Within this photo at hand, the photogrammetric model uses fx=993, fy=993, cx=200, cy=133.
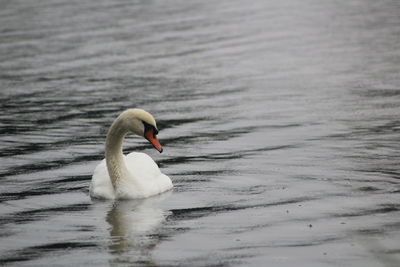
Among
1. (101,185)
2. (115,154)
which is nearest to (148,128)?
(115,154)

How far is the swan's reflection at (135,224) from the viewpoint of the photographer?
8883 mm

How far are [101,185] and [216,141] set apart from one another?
3.03 metres

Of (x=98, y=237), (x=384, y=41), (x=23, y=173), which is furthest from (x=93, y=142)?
(x=384, y=41)

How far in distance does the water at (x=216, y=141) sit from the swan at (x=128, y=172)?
18 cm

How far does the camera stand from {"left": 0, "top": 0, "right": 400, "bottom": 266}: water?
891cm

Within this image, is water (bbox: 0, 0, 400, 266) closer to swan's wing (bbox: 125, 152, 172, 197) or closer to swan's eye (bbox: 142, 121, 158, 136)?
swan's wing (bbox: 125, 152, 172, 197)

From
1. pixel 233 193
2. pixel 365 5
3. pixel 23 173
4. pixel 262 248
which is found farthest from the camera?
pixel 365 5

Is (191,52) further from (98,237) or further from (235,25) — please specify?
(98,237)

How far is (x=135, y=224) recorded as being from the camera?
9.88 m

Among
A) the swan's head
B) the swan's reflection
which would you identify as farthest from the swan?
Result: the swan's reflection

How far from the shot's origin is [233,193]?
1092cm

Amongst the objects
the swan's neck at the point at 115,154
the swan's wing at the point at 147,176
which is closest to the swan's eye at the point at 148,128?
the swan's neck at the point at 115,154

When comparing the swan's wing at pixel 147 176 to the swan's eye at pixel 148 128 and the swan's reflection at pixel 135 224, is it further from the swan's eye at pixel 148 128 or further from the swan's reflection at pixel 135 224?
the swan's eye at pixel 148 128

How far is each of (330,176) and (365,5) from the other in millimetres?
21869
